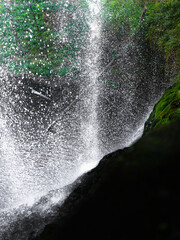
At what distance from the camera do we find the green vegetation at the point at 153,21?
604cm

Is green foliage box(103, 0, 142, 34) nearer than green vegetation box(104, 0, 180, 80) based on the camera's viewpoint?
No

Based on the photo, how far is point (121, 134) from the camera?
7.35 metres

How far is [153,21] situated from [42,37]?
5013 millimetres

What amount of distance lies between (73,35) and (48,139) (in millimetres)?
5206

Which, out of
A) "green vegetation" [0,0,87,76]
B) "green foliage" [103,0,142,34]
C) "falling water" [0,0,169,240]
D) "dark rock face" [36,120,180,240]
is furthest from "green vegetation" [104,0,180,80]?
"dark rock face" [36,120,180,240]

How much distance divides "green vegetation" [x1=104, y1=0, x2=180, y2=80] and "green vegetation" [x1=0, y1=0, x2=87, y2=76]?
1.61m

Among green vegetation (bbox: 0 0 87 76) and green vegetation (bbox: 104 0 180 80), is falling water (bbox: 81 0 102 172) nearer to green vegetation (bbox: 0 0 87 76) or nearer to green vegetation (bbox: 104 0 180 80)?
green vegetation (bbox: 0 0 87 76)

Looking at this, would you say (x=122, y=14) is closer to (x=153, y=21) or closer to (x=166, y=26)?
(x=153, y=21)

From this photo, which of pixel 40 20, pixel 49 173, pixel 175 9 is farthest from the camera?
pixel 40 20

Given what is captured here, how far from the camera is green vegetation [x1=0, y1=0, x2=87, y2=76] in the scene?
27.2 ft

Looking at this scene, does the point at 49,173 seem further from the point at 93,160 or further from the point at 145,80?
the point at 145,80

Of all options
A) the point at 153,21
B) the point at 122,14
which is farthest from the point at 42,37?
the point at 153,21

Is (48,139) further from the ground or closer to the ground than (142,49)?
closer to the ground

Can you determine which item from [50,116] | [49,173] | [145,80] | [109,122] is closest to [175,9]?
[145,80]
